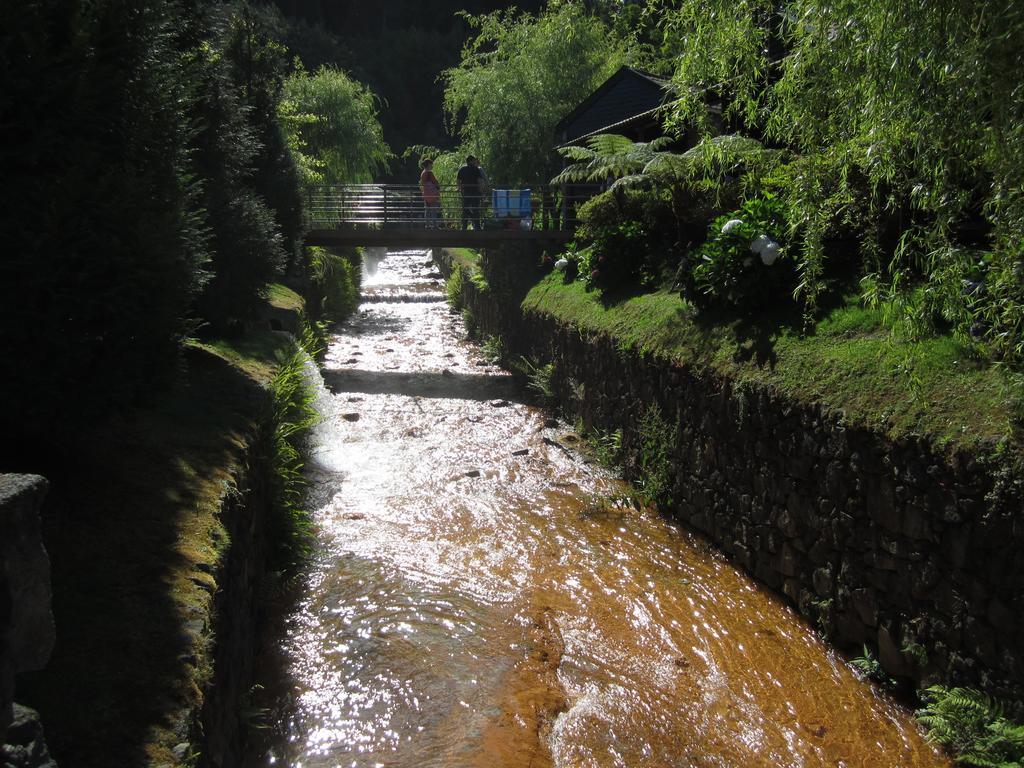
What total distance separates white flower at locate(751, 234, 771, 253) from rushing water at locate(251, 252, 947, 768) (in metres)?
2.88

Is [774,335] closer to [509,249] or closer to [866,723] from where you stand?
[866,723]

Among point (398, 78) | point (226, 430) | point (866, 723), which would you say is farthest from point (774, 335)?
point (398, 78)

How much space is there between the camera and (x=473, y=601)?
6172 mm

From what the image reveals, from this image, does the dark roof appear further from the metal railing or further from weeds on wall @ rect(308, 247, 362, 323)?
weeds on wall @ rect(308, 247, 362, 323)

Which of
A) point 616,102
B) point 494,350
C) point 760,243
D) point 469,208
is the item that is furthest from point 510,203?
point 760,243

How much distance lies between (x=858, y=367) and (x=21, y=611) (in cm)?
525

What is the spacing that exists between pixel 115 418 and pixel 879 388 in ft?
17.5

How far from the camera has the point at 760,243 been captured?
7051 millimetres

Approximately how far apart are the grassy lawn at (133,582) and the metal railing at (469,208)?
493 inches

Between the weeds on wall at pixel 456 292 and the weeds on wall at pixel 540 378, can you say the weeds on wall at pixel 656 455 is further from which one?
the weeds on wall at pixel 456 292

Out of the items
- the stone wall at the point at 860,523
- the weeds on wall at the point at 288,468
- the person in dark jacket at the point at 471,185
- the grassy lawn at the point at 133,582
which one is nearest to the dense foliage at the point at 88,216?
the grassy lawn at the point at 133,582

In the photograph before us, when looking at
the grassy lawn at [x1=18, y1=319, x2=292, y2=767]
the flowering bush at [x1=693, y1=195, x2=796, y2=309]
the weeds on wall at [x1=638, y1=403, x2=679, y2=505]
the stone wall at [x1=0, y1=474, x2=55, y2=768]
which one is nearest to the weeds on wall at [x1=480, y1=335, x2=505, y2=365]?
the weeds on wall at [x1=638, y1=403, x2=679, y2=505]

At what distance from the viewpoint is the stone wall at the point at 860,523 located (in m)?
4.09

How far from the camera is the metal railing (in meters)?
17.5
